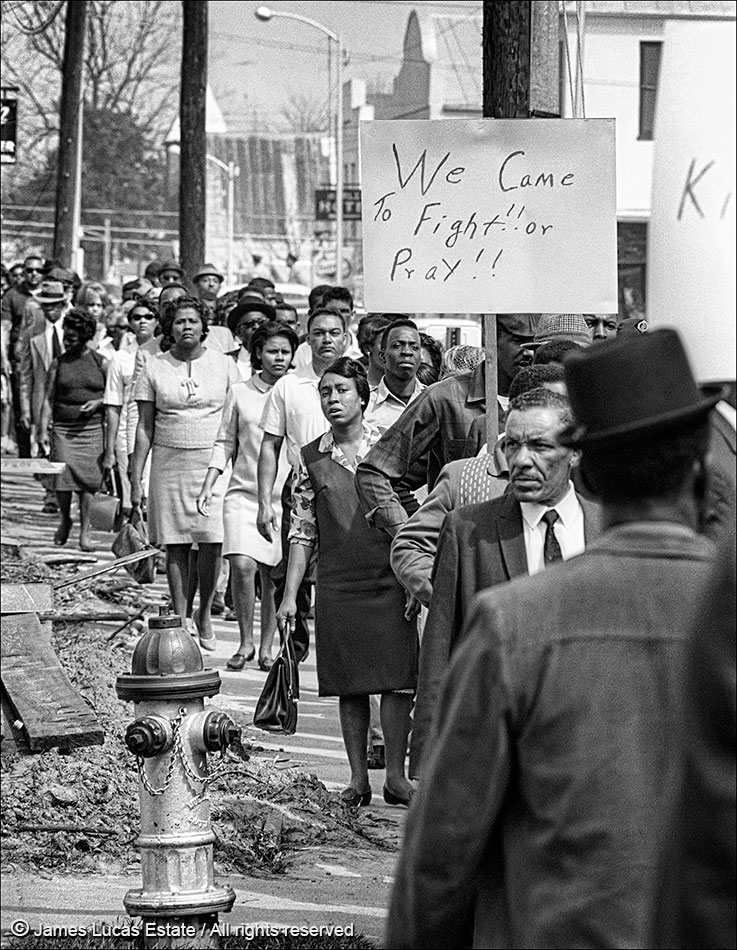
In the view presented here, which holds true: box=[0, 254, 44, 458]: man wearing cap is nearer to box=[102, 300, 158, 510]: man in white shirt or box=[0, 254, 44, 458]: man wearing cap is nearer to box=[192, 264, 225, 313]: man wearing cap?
box=[192, 264, 225, 313]: man wearing cap

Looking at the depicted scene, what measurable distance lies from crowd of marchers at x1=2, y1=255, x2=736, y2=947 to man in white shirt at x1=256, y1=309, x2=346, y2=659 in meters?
0.02

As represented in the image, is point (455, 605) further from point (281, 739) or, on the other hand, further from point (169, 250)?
point (169, 250)

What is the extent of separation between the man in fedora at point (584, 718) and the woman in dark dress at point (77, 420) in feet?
→ 42.2

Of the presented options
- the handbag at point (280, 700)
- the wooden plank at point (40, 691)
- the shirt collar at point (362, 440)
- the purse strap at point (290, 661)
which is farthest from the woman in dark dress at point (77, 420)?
the handbag at point (280, 700)

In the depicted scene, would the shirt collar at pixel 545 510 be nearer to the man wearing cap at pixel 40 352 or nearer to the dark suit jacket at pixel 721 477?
the dark suit jacket at pixel 721 477

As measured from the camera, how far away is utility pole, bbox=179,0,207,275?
2320 centimetres

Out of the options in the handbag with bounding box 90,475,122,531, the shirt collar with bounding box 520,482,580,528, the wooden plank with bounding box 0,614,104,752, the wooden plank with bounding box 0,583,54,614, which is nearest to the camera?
the shirt collar with bounding box 520,482,580,528

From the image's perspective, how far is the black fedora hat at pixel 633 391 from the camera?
300 centimetres

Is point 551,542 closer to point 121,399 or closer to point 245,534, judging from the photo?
point 245,534

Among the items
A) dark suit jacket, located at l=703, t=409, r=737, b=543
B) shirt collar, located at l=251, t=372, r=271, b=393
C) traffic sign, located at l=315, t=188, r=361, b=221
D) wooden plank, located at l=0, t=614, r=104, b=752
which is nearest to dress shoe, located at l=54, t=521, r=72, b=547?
shirt collar, located at l=251, t=372, r=271, b=393

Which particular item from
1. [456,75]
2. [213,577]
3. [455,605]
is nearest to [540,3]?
[213,577]

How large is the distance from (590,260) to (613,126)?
48 centimetres

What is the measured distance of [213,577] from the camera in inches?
469

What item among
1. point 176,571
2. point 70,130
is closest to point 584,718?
point 176,571
